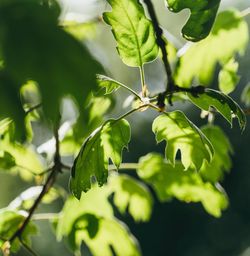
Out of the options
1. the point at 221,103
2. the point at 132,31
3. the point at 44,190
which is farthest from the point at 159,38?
the point at 44,190

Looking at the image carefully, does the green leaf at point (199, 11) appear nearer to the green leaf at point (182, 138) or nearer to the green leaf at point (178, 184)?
the green leaf at point (182, 138)

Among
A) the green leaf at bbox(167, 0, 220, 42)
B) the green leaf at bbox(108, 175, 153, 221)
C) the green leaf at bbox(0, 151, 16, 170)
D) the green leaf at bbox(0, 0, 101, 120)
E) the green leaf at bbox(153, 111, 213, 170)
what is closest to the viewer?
the green leaf at bbox(0, 0, 101, 120)

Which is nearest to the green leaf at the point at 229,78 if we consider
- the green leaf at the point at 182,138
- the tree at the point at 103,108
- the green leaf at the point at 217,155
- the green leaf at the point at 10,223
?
the tree at the point at 103,108

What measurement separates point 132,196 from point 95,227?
0.26m

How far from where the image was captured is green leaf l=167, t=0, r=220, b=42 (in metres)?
1.13

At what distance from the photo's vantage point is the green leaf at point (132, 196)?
1.89 m

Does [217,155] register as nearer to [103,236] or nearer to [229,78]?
[229,78]

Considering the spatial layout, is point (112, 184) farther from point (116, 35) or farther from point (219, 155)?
point (116, 35)

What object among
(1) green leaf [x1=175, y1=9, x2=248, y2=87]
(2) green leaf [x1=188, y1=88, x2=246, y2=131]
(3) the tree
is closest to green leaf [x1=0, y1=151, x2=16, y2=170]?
(3) the tree

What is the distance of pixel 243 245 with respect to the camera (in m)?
11.3

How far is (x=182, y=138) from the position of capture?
1.31m

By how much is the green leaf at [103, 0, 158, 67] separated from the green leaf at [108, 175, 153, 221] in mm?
704

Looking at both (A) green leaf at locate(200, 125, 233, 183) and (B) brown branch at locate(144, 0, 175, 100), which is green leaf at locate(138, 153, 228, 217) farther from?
(B) brown branch at locate(144, 0, 175, 100)

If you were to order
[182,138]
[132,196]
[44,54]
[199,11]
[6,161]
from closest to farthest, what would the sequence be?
[44,54] < [199,11] < [182,138] < [6,161] < [132,196]
